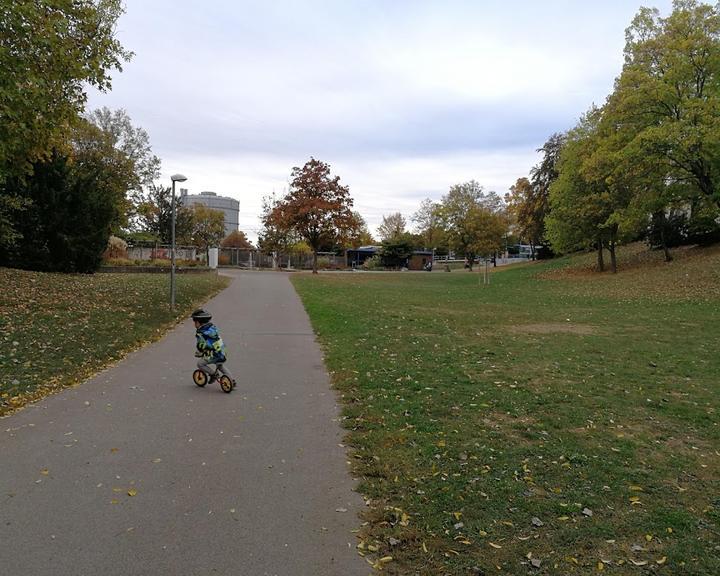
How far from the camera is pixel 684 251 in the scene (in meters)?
33.7

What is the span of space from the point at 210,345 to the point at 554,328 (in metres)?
9.61

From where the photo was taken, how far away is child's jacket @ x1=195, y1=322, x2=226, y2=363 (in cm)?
690

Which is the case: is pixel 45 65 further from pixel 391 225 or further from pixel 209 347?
pixel 391 225

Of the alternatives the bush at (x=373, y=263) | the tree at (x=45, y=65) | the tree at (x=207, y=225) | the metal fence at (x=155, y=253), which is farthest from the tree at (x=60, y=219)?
the tree at (x=207, y=225)

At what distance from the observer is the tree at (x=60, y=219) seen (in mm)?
20375

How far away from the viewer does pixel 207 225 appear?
74625 mm

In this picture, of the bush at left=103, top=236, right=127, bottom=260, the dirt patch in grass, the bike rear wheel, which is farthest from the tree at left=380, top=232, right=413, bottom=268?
the bike rear wheel

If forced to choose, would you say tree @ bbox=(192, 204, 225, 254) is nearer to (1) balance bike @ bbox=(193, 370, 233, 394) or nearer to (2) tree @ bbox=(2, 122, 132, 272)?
(2) tree @ bbox=(2, 122, 132, 272)

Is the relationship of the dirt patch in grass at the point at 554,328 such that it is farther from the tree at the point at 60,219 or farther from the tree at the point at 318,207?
the tree at the point at 318,207

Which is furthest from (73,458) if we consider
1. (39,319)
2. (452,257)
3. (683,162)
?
(452,257)

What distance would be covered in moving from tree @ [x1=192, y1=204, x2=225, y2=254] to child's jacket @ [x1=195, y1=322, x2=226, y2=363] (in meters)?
65.1

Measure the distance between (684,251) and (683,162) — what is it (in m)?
11.4

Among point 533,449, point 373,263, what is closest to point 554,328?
point 533,449

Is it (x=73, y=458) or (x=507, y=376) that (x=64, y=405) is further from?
(x=507, y=376)
